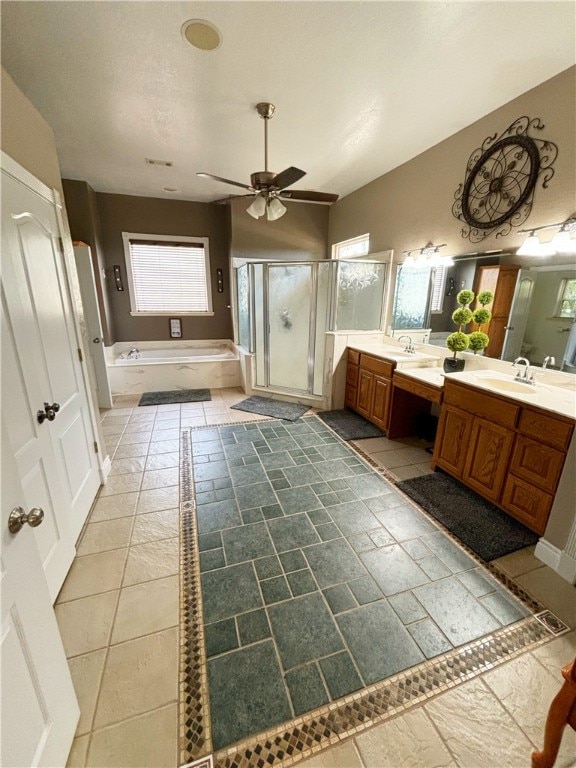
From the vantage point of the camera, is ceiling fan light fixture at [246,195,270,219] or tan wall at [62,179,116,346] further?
tan wall at [62,179,116,346]

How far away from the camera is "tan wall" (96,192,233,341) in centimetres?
470

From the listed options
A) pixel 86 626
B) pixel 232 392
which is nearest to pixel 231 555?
pixel 86 626

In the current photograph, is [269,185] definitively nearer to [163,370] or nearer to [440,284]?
[440,284]

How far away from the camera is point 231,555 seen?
6.14ft

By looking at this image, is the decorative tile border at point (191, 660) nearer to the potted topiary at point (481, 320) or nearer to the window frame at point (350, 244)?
the potted topiary at point (481, 320)

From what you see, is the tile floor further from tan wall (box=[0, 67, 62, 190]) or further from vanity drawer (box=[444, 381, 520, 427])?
tan wall (box=[0, 67, 62, 190])

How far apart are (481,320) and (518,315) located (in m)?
0.27

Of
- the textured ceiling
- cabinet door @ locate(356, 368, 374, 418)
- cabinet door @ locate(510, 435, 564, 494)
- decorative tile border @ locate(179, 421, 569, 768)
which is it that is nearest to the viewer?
decorative tile border @ locate(179, 421, 569, 768)

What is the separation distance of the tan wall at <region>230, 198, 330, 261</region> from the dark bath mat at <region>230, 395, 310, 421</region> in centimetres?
229

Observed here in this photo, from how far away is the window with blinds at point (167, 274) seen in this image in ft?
16.2

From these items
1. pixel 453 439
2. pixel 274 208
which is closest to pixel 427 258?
pixel 274 208

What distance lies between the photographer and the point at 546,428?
182 cm

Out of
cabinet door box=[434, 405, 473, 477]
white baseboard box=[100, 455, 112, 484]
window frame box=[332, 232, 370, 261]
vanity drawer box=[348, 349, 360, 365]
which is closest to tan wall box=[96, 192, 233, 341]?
window frame box=[332, 232, 370, 261]

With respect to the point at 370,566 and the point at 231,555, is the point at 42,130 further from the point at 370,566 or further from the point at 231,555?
the point at 370,566
